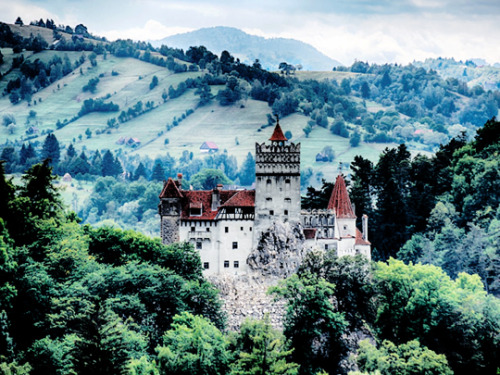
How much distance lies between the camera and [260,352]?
199 feet

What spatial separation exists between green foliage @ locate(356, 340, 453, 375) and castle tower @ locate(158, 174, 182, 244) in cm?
2060

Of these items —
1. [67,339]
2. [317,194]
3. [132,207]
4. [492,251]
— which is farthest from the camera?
[132,207]

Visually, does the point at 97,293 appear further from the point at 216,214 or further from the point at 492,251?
the point at 492,251

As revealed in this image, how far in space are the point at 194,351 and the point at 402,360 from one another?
53.7ft

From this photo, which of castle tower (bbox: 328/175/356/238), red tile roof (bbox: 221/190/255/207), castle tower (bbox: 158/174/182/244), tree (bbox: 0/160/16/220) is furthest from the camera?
castle tower (bbox: 328/175/356/238)

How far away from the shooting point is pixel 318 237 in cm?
7525

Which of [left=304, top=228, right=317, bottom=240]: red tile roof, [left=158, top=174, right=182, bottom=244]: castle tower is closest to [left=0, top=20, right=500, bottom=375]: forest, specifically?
[left=158, top=174, right=182, bottom=244]: castle tower

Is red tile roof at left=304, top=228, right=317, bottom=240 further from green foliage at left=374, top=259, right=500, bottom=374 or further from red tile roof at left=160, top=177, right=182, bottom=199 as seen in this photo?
red tile roof at left=160, top=177, right=182, bottom=199

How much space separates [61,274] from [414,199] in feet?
160

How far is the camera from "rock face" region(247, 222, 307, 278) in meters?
72.8

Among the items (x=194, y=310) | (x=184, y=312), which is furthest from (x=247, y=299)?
(x=184, y=312)

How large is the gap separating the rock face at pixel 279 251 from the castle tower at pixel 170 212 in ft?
24.6

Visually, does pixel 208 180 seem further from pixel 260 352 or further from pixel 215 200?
pixel 260 352

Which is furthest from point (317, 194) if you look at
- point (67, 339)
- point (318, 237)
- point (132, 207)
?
point (132, 207)
